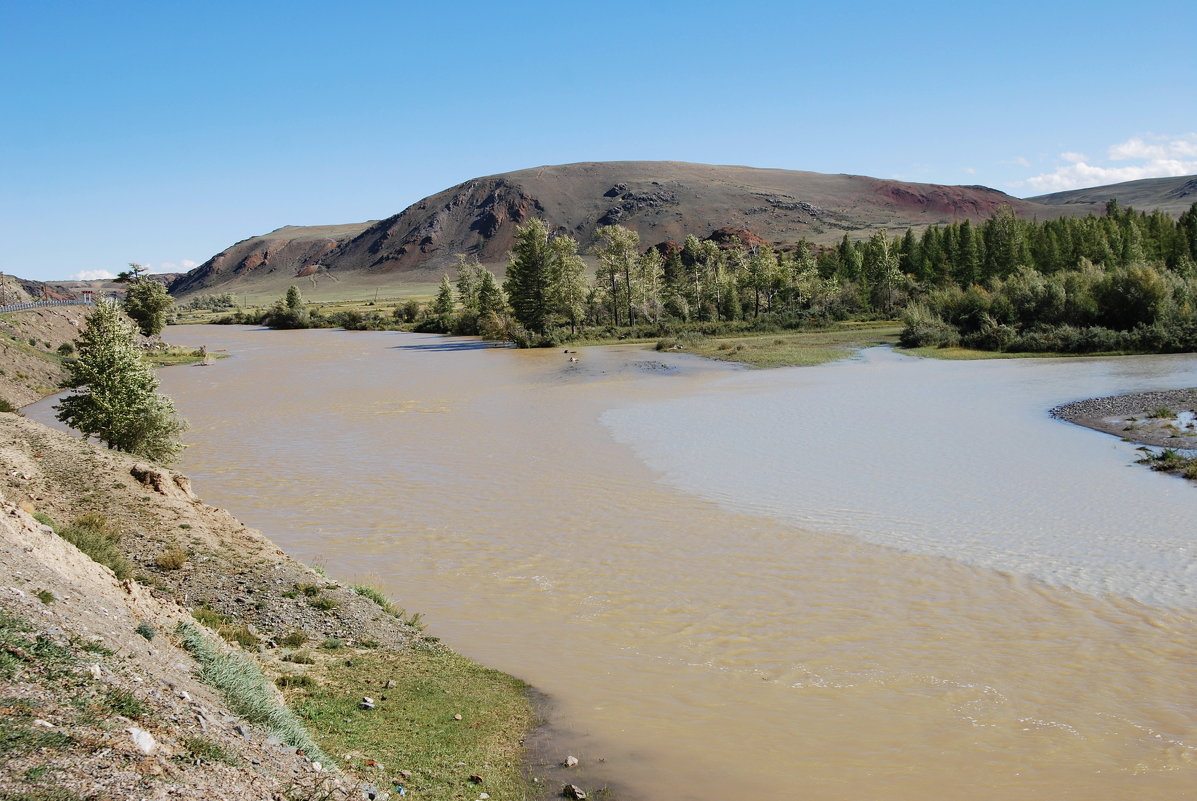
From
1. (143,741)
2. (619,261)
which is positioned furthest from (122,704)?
(619,261)

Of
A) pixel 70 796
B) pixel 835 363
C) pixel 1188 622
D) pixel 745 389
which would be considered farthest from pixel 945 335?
pixel 70 796

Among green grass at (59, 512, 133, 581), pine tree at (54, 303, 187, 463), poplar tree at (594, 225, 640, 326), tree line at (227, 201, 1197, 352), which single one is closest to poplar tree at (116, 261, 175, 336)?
tree line at (227, 201, 1197, 352)

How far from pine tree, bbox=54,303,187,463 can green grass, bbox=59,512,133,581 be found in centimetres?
653

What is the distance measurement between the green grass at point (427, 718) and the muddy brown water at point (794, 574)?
69 cm

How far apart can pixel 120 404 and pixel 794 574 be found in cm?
1343

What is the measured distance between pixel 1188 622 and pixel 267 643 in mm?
11051

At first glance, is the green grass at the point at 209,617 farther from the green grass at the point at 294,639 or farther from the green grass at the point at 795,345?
the green grass at the point at 795,345

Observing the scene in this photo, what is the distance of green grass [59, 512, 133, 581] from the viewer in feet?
33.0

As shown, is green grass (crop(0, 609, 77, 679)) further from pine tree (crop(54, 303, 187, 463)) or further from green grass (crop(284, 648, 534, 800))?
pine tree (crop(54, 303, 187, 463))

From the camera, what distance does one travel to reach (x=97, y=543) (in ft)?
33.8

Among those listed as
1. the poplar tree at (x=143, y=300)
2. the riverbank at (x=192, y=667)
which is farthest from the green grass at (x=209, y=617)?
the poplar tree at (x=143, y=300)

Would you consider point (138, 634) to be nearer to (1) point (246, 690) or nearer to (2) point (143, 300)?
(1) point (246, 690)

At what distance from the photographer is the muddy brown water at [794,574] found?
812cm

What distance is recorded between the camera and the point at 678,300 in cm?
7781
